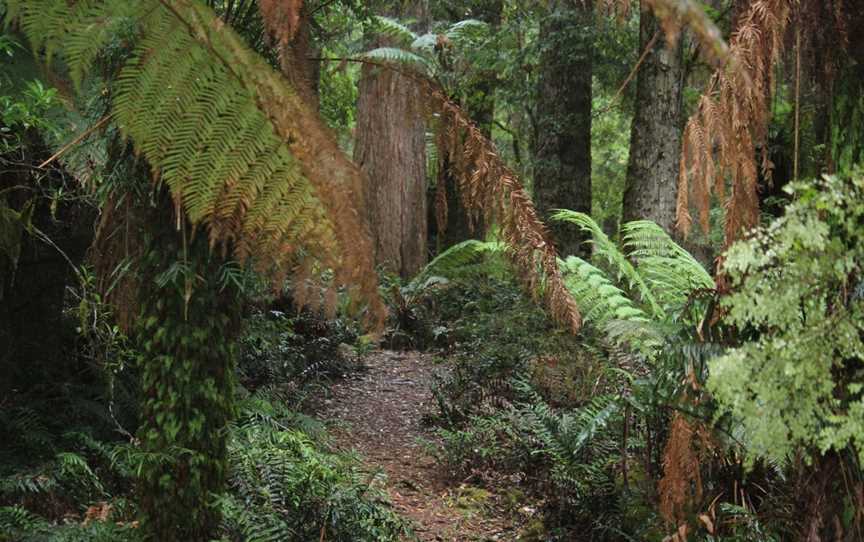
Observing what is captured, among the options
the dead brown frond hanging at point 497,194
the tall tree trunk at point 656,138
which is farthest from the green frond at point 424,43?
the dead brown frond hanging at point 497,194

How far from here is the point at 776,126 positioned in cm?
717

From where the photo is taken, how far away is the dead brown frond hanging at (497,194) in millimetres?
3173

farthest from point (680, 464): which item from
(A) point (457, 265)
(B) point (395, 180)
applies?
(B) point (395, 180)

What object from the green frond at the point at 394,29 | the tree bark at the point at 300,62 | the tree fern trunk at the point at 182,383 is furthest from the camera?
the green frond at the point at 394,29

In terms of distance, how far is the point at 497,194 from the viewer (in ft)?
10.6

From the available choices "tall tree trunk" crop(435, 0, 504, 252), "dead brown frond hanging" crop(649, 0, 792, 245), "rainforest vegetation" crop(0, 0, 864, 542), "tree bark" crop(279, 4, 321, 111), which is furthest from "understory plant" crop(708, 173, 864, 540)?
"tall tree trunk" crop(435, 0, 504, 252)

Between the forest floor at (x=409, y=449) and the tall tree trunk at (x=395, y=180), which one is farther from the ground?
the tall tree trunk at (x=395, y=180)

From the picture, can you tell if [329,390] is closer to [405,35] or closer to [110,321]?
[110,321]

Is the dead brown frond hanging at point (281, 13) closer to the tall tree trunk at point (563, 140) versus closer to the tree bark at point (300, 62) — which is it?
the tree bark at point (300, 62)

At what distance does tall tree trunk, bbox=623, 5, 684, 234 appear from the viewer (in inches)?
306

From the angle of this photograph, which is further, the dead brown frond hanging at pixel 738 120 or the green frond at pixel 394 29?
the green frond at pixel 394 29

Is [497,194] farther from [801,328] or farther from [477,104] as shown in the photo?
[477,104]

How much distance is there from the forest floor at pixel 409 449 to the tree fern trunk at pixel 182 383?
166cm

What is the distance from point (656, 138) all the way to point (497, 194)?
5.13 meters
